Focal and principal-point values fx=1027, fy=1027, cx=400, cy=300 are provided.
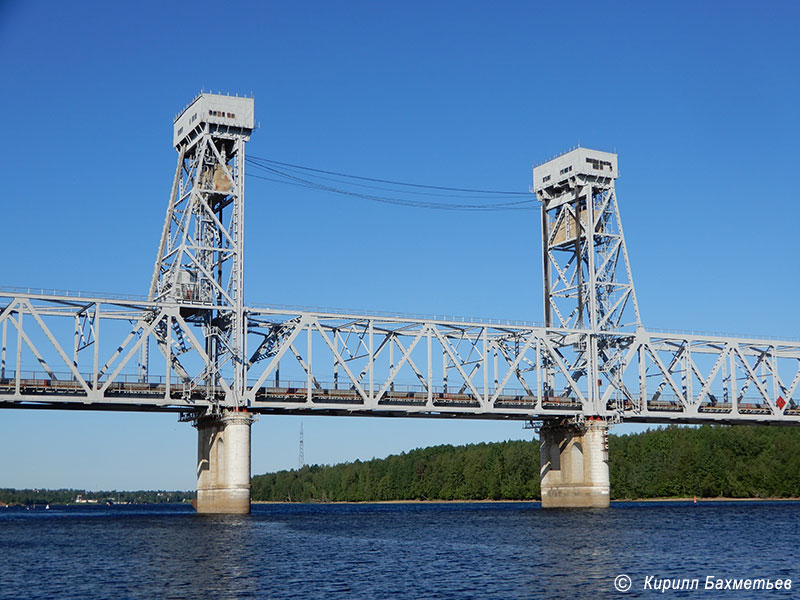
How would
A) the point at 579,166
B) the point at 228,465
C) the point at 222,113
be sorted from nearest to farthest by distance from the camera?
1. the point at 228,465
2. the point at 222,113
3. the point at 579,166

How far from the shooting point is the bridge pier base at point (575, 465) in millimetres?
96250

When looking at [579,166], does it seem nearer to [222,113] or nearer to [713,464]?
[222,113]

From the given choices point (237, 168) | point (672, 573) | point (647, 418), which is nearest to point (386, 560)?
point (672, 573)

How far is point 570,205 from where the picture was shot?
10819 cm

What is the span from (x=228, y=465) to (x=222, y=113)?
29.5 metres

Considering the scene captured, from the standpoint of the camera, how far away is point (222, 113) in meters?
86.9

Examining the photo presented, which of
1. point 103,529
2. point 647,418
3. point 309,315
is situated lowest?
point 103,529

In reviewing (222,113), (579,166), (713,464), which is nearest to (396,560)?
(222,113)

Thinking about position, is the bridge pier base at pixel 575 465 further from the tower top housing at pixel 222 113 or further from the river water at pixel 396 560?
the tower top housing at pixel 222 113

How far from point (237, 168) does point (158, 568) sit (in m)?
47.6

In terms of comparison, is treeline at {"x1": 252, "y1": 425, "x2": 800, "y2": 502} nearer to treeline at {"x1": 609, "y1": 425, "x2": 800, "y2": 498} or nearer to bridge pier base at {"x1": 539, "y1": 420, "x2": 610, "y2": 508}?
treeline at {"x1": 609, "y1": 425, "x2": 800, "y2": 498}

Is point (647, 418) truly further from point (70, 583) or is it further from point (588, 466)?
point (70, 583)

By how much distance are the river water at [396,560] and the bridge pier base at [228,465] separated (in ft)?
13.3

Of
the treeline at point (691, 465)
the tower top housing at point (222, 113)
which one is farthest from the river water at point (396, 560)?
the treeline at point (691, 465)
